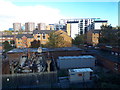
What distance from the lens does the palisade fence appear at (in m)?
2.91

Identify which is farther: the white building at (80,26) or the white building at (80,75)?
the white building at (80,26)

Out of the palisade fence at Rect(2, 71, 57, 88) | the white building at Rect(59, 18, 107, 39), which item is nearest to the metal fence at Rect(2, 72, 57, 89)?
the palisade fence at Rect(2, 71, 57, 88)

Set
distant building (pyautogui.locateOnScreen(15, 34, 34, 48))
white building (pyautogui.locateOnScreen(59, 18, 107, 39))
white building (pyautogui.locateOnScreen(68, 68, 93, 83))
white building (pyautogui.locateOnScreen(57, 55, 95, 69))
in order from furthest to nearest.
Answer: white building (pyautogui.locateOnScreen(59, 18, 107, 39)) < distant building (pyautogui.locateOnScreen(15, 34, 34, 48)) < white building (pyautogui.locateOnScreen(57, 55, 95, 69)) < white building (pyautogui.locateOnScreen(68, 68, 93, 83))

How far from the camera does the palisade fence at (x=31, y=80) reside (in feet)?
9.55

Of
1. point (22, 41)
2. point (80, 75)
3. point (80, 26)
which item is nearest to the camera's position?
point (80, 75)

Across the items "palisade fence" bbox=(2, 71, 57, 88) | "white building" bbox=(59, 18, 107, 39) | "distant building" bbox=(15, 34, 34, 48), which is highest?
"white building" bbox=(59, 18, 107, 39)

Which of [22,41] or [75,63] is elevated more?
[22,41]

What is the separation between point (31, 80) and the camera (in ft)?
10.3

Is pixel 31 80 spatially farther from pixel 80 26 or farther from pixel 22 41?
pixel 80 26

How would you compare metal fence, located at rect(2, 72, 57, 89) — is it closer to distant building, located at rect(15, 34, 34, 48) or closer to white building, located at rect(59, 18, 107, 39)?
distant building, located at rect(15, 34, 34, 48)

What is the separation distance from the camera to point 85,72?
11.0ft

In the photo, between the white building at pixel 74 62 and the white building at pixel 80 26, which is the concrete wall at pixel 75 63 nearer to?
the white building at pixel 74 62

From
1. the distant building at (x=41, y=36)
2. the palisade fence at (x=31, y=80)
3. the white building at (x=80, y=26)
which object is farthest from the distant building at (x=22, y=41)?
the white building at (x=80, y=26)

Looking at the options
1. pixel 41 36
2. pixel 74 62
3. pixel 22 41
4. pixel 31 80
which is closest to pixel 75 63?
pixel 74 62
